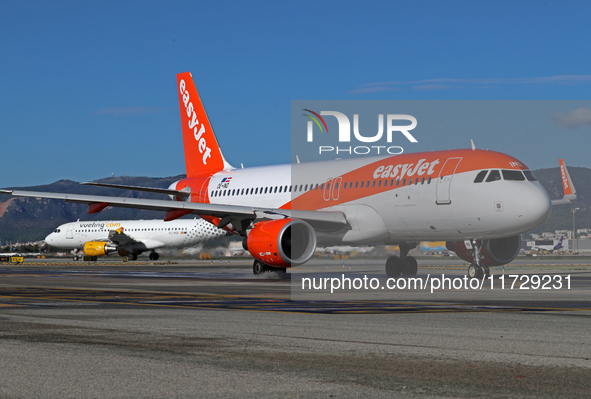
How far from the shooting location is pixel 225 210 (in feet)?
92.2

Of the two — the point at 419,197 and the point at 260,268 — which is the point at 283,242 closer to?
the point at 260,268

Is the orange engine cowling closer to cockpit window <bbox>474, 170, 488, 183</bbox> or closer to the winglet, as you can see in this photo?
cockpit window <bbox>474, 170, 488, 183</bbox>

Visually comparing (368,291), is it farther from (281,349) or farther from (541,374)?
(541,374)

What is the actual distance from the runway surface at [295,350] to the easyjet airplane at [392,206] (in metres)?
8.87

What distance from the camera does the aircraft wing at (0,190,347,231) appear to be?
27.2 m

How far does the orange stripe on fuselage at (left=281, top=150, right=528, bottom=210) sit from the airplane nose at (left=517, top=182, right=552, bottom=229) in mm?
1252

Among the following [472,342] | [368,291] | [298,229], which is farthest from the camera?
[298,229]

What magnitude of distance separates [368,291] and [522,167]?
7.45m

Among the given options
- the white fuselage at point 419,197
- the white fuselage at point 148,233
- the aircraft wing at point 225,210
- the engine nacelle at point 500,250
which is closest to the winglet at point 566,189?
the engine nacelle at point 500,250

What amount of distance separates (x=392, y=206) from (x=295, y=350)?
711 inches

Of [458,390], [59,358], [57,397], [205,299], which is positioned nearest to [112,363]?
[59,358]

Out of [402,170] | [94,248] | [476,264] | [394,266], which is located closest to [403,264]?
[394,266]

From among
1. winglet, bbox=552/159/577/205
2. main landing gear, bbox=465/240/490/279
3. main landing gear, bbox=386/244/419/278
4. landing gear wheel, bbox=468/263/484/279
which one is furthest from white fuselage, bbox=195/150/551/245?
winglet, bbox=552/159/577/205

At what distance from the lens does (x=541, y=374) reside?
6.88 metres
